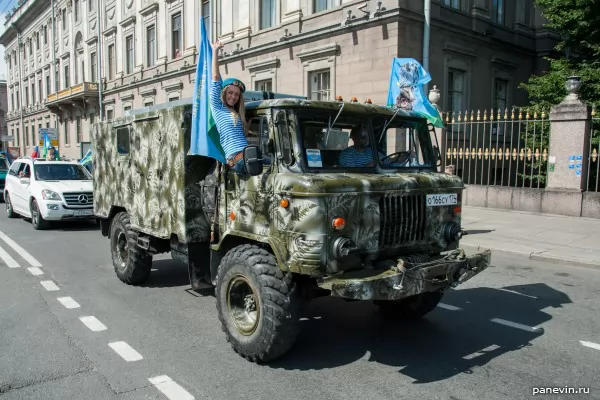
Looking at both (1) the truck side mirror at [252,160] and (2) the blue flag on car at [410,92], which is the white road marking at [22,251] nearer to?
(1) the truck side mirror at [252,160]

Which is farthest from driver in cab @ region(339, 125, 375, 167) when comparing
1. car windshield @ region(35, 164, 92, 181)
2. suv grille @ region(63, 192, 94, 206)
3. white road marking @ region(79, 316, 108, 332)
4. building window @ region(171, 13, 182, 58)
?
building window @ region(171, 13, 182, 58)

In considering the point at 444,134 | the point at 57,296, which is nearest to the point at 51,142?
the point at 444,134

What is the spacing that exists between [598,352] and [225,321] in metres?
3.45

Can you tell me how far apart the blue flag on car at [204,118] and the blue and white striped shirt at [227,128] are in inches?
3.8

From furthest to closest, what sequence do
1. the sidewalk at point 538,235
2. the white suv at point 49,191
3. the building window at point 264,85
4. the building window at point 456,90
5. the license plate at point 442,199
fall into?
the building window at point 264,85 < the building window at point 456,90 < the white suv at point 49,191 < the sidewalk at point 538,235 < the license plate at point 442,199

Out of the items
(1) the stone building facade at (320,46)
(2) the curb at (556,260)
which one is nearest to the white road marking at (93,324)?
(2) the curb at (556,260)

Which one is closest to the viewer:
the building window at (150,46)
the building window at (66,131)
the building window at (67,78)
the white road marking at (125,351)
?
the white road marking at (125,351)

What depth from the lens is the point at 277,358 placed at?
4293 millimetres

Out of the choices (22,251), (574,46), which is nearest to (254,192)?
(22,251)

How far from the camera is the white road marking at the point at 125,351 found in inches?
173

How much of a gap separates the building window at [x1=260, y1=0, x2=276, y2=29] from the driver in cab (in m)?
18.9

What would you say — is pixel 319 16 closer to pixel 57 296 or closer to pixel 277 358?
pixel 57 296

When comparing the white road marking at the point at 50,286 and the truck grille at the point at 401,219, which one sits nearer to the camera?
the truck grille at the point at 401,219

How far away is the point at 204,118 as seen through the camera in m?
4.71
